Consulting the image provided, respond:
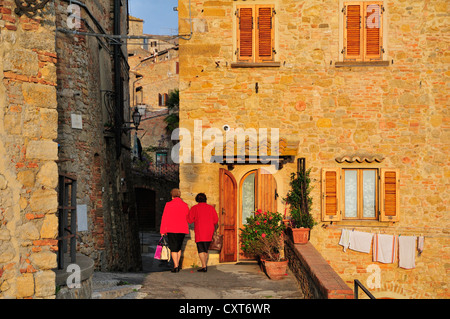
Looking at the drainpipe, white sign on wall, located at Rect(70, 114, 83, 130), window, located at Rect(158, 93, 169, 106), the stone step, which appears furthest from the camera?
window, located at Rect(158, 93, 169, 106)

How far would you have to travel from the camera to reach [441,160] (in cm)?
1005

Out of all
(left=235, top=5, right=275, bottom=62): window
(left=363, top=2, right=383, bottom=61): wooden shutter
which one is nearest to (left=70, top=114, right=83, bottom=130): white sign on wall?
(left=235, top=5, right=275, bottom=62): window

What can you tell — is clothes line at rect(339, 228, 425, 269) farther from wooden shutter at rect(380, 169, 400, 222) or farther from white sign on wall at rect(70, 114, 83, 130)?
white sign on wall at rect(70, 114, 83, 130)

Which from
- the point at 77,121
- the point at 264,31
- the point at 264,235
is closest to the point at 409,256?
the point at 264,235

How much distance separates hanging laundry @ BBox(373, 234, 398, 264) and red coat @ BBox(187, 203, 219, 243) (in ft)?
11.8

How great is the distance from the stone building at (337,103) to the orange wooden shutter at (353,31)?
0.02m

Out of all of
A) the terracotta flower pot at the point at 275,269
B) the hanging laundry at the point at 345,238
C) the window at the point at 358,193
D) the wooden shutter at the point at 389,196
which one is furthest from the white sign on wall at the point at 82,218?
the wooden shutter at the point at 389,196

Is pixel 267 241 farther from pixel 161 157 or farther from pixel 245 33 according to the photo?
pixel 161 157

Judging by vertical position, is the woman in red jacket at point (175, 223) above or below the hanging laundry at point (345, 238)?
above

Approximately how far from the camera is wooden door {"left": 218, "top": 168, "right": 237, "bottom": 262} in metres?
10.2

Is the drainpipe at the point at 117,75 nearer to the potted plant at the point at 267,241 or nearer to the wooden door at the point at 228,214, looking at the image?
the wooden door at the point at 228,214

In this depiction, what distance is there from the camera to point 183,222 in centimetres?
877

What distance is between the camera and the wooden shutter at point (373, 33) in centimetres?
1015

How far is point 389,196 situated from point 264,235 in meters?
3.03
